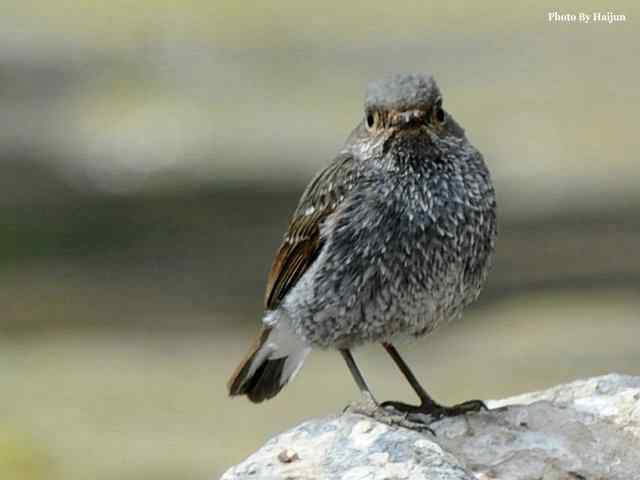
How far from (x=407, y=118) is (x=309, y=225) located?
724 mm

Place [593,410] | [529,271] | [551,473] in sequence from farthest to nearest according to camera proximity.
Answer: [529,271]
[593,410]
[551,473]

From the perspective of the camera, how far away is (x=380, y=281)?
294 inches

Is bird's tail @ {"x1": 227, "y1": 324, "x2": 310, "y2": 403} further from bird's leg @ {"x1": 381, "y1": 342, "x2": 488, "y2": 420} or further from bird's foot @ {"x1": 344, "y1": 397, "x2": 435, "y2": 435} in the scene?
bird's foot @ {"x1": 344, "y1": 397, "x2": 435, "y2": 435}

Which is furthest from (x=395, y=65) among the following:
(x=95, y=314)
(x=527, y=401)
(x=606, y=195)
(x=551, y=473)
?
(x=551, y=473)

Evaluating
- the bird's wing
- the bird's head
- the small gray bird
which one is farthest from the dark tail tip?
the bird's head

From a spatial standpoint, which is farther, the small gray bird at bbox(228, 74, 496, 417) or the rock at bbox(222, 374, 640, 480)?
the small gray bird at bbox(228, 74, 496, 417)

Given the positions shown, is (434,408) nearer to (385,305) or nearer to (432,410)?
(432,410)

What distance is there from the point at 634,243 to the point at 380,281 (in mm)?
7711

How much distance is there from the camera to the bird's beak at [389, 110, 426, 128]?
7340 mm

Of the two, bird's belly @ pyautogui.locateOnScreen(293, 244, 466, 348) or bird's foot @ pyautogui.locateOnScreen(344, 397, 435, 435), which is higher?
bird's belly @ pyautogui.locateOnScreen(293, 244, 466, 348)

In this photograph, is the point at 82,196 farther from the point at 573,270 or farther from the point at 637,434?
the point at 637,434

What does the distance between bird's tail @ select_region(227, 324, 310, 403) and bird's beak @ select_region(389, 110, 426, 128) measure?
1.20 metres

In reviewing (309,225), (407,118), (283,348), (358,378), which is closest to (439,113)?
(407,118)

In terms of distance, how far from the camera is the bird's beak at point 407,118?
24.1ft
